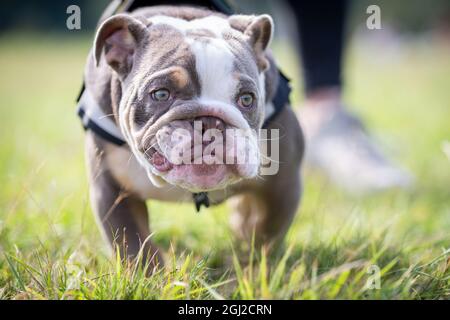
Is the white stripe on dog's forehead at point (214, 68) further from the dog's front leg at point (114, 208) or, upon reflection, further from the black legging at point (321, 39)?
the black legging at point (321, 39)

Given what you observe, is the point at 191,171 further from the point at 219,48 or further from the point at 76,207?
the point at 76,207

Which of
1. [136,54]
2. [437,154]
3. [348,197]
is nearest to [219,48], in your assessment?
[136,54]

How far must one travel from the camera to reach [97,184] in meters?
2.40

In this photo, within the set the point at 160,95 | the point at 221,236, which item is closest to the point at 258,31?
the point at 160,95

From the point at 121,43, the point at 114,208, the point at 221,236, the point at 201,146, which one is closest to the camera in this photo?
the point at 201,146

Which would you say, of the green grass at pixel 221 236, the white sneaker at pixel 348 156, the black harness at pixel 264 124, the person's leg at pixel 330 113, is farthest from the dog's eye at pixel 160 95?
the person's leg at pixel 330 113

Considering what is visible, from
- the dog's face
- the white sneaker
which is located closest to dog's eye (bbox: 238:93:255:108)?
the dog's face

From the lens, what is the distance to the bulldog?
2000 mm

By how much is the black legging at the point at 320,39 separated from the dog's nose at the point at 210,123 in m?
2.38

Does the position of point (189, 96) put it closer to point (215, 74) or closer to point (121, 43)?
point (215, 74)

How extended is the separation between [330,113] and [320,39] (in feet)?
1.63

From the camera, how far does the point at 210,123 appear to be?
1967 mm

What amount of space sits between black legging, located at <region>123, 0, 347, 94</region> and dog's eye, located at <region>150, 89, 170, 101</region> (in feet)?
7.63

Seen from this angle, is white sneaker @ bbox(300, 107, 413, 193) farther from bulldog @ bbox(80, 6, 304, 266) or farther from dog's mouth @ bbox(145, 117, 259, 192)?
dog's mouth @ bbox(145, 117, 259, 192)
